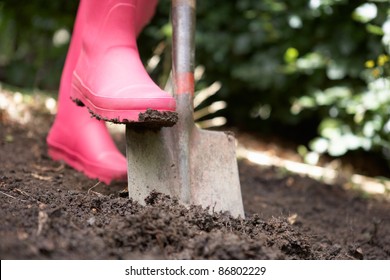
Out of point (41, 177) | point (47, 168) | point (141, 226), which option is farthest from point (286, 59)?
point (141, 226)

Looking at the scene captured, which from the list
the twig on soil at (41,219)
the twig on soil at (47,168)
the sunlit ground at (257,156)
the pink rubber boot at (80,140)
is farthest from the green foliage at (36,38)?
the twig on soil at (41,219)

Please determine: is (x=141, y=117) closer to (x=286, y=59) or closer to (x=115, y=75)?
(x=115, y=75)

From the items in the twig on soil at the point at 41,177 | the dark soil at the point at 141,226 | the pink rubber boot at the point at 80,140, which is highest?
the pink rubber boot at the point at 80,140

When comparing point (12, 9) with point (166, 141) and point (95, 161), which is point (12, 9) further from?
point (166, 141)

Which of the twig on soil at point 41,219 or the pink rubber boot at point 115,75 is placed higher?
the pink rubber boot at point 115,75

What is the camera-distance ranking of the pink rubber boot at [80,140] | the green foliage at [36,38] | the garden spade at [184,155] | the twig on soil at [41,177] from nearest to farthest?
the garden spade at [184,155], the twig on soil at [41,177], the pink rubber boot at [80,140], the green foliage at [36,38]

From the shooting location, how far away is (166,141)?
57.0 inches

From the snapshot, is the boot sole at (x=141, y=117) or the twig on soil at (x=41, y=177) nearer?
the boot sole at (x=141, y=117)

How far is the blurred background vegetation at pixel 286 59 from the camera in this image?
8.21 feet

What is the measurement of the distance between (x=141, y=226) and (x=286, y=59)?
6.22 ft

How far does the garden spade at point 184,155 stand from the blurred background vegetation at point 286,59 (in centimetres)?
98

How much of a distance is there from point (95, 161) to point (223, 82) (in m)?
1.74

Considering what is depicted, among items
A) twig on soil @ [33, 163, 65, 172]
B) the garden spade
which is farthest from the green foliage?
the garden spade

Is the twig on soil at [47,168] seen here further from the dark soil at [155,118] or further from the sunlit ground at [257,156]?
the sunlit ground at [257,156]
